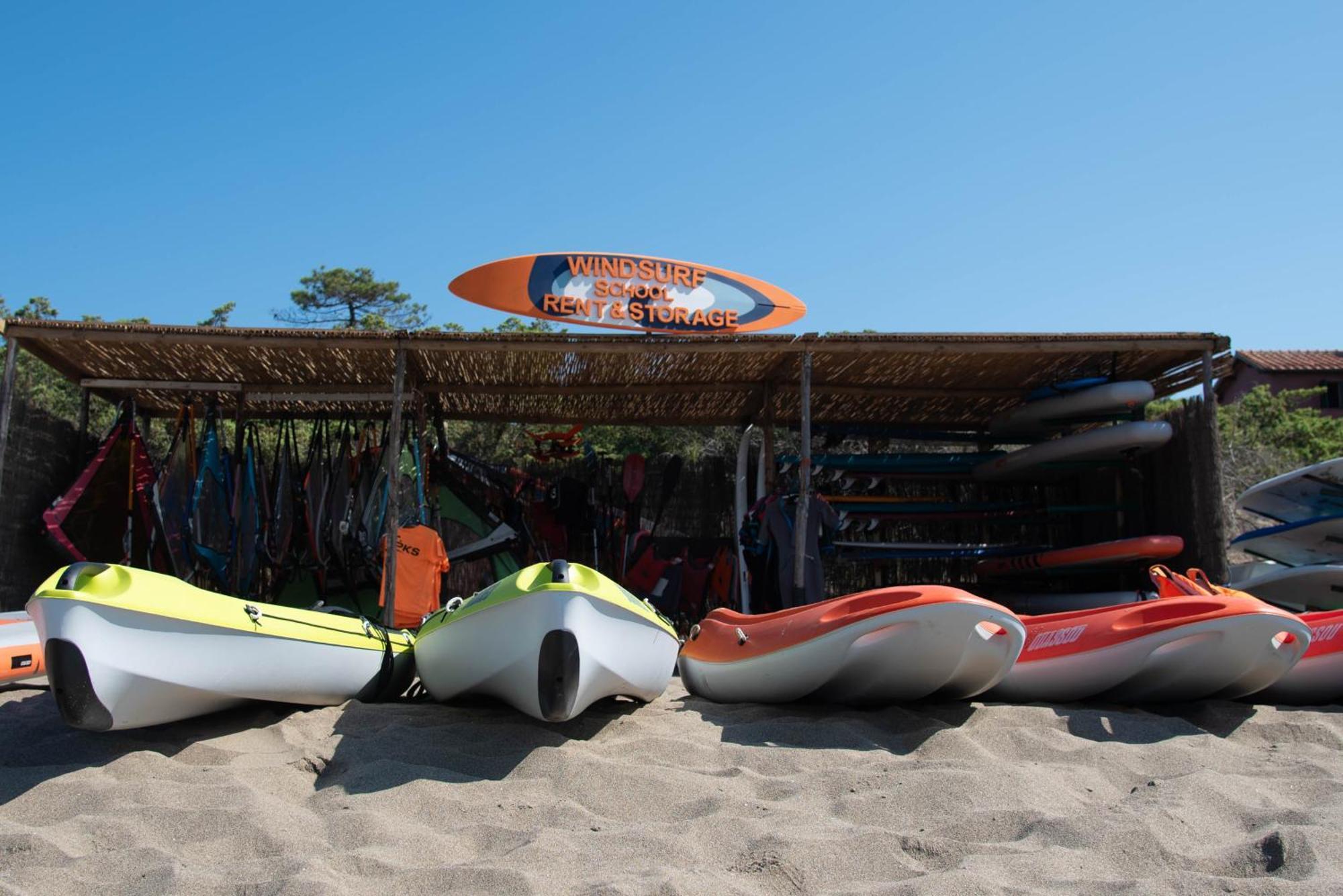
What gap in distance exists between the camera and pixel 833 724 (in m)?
4.13

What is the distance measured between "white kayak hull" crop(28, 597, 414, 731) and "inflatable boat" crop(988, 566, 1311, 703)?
314 centimetres

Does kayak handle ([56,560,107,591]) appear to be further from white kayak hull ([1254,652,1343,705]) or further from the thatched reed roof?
white kayak hull ([1254,652,1343,705])

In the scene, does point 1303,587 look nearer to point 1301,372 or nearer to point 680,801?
point 680,801

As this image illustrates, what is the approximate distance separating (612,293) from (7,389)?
3786mm

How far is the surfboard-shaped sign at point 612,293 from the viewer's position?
6828mm

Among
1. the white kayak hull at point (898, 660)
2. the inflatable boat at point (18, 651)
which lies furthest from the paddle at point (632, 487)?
the inflatable boat at point (18, 651)

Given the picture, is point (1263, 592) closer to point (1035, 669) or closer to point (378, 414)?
point (1035, 669)

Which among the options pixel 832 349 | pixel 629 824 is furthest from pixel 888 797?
pixel 832 349

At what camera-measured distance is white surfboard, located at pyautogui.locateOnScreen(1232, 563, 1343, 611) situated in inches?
253

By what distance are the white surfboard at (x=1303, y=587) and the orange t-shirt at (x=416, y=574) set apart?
17.8 feet

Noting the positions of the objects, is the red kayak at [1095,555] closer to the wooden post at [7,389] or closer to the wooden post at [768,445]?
the wooden post at [768,445]

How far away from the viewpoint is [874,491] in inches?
340

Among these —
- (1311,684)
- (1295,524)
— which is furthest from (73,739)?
(1295,524)

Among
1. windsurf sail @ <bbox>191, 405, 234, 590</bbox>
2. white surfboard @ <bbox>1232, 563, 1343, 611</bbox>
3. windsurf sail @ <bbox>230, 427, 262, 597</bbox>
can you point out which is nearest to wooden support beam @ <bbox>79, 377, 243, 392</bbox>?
windsurf sail @ <bbox>191, 405, 234, 590</bbox>
